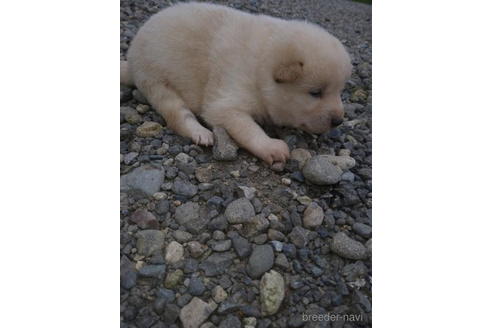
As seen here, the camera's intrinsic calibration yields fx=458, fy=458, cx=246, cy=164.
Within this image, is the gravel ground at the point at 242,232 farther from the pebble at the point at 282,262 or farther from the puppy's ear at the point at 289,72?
the puppy's ear at the point at 289,72

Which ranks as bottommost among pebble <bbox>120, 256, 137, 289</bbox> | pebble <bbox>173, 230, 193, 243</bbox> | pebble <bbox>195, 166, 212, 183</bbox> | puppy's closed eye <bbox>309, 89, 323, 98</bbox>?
pebble <bbox>120, 256, 137, 289</bbox>

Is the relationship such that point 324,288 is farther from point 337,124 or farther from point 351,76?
point 351,76

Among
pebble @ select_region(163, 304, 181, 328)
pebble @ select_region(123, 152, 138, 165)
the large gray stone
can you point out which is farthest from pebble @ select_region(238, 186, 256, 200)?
pebble @ select_region(163, 304, 181, 328)

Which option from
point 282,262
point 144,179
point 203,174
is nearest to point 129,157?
point 144,179

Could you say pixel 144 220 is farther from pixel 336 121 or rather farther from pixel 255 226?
pixel 336 121

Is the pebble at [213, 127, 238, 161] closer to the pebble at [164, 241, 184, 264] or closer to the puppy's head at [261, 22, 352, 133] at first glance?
the puppy's head at [261, 22, 352, 133]

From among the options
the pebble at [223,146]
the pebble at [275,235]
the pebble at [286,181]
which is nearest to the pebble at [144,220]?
the pebble at [275,235]
